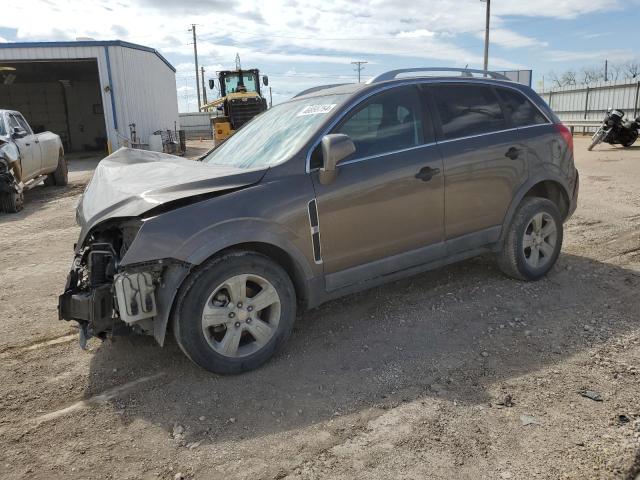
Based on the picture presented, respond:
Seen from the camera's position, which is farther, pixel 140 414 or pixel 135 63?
pixel 135 63

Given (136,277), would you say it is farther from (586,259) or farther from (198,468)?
(586,259)

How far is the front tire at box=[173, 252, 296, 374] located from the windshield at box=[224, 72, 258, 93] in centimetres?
2215

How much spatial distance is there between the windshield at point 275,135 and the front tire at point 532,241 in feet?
6.53

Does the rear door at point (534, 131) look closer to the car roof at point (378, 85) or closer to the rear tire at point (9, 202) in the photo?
the car roof at point (378, 85)

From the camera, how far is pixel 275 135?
4145 millimetres

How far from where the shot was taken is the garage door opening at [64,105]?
27859mm

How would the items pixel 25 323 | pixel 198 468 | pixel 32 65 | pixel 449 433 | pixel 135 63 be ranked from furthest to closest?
pixel 32 65
pixel 135 63
pixel 25 323
pixel 449 433
pixel 198 468

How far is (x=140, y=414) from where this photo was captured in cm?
312

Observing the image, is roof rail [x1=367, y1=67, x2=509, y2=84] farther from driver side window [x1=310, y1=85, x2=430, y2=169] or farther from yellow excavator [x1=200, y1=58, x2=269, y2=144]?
yellow excavator [x1=200, y1=58, x2=269, y2=144]

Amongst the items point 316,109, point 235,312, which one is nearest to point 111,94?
point 316,109

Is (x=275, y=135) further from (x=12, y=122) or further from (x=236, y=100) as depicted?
(x=236, y=100)

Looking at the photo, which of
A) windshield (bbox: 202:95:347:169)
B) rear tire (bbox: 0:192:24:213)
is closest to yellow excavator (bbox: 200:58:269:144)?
rear tire (bbox: 0:192:24:213)

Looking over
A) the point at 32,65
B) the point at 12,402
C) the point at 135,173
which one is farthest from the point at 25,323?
the point at 32,65

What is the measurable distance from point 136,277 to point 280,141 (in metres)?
1.51
